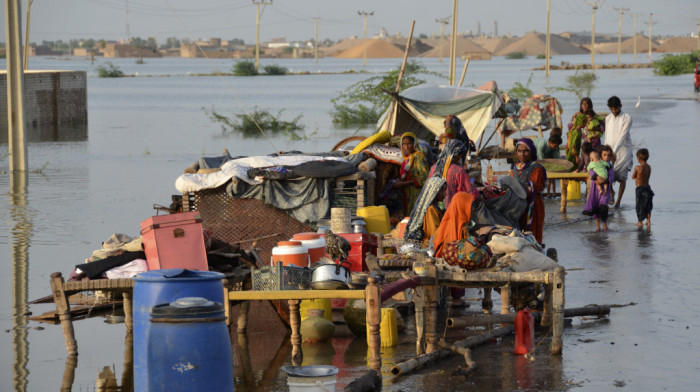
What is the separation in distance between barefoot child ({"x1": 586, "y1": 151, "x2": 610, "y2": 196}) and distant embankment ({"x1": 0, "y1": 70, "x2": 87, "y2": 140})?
842 inches

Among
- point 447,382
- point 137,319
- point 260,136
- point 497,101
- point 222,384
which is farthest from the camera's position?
point 260,136

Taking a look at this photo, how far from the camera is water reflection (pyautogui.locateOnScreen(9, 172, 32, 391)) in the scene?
23.3ft

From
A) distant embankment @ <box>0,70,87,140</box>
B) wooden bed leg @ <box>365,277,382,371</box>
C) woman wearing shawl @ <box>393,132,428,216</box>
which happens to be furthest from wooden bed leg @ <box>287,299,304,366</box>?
distant embankment @ <box>0,70,87,140</box>

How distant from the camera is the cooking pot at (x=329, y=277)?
680 centimetres

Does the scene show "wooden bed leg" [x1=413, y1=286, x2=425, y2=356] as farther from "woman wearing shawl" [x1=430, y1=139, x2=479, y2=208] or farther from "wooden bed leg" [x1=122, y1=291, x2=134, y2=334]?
"wooden bed leg" [x1=122, y1=291, x2=134, y2=334]

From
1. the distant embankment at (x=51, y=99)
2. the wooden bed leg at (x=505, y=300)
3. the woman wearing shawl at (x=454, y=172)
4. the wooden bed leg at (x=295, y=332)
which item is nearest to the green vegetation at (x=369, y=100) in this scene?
the distant embankment at (x=51, y=99)

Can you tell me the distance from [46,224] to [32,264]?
313 centimetres

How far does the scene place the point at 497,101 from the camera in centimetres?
1666

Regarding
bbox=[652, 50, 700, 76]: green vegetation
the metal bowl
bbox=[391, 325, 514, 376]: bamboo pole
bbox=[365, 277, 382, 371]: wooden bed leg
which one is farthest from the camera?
bbox=[652, 50, 700, 76]: green vegetation

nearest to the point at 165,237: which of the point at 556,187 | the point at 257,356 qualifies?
the point at 257,356

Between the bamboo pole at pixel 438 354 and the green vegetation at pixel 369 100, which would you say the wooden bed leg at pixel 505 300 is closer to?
the bamboo pole at pixel 438 354

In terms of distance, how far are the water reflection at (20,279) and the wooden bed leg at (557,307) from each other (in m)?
3.42

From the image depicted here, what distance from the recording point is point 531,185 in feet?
30.3

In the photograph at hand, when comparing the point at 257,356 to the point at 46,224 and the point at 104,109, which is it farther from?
the point at 104,109
